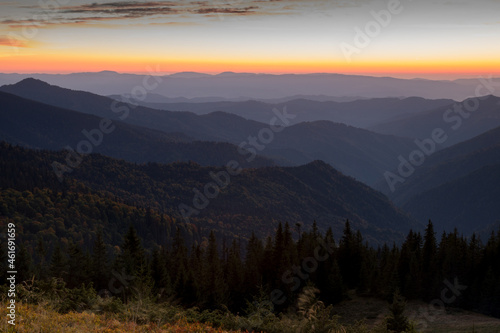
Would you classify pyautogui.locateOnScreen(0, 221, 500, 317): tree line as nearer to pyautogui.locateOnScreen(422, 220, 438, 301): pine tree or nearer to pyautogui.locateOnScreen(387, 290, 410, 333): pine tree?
pyautogui.locateOnScreen(422, 220, 438, 301): pine tree

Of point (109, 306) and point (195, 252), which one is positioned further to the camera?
point (195, 252)

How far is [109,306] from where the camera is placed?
22812 millimetres

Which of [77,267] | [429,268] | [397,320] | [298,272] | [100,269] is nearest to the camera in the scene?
[397,320]

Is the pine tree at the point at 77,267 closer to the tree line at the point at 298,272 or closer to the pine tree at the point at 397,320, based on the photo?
the tree line at the point at 298,272

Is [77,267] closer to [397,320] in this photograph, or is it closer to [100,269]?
[100,269]

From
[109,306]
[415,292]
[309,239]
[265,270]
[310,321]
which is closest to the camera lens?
[310,321]

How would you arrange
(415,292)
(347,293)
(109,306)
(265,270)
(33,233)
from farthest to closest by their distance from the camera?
(33,233) → (265,270) → (347,293) → (415,292) → (109,306)

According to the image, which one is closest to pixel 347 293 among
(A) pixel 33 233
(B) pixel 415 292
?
(B) pixel 415 292

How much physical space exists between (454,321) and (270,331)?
25398 mm

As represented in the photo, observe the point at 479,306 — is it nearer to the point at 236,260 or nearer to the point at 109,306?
the point at 236,260

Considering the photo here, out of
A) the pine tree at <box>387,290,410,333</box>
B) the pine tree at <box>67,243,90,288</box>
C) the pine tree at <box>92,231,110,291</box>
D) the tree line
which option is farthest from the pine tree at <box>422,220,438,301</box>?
the pine tree at <box>67,243,90,288</box>

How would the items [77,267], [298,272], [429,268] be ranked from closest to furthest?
[429,268] < [298,272] < [77,267]

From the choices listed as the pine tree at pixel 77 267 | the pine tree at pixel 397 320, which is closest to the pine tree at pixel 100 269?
the pine tree at pixel 77 267

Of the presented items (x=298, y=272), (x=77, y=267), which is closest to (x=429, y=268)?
(x=298, y=272)
